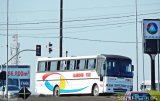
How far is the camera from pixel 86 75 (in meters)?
48.2

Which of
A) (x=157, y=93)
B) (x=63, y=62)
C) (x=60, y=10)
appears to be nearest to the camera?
(x=157, y=93)

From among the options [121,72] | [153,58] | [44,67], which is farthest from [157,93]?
[44,67]

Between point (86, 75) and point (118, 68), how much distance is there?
2685 millimetres

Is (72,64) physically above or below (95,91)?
above

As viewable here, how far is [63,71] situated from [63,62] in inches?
28.7

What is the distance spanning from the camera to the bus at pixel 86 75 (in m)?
47.0

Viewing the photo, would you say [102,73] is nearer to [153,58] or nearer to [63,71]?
[63,71]

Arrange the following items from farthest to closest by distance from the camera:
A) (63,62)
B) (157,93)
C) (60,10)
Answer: (60,10), (63,62), (157,93)

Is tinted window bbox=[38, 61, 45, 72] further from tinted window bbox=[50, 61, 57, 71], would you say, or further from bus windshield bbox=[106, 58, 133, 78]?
bus windshield bbox=[106, 58, 133, 78]

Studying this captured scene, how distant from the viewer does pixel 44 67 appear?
52.4 metres

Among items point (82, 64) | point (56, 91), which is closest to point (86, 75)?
point (82, 64)

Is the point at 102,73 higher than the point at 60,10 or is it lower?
lower

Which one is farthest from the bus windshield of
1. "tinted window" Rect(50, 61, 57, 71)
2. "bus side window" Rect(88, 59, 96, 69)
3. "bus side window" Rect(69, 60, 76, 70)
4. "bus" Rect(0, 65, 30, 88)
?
"bus" Rect(0, 65, 30, 88)

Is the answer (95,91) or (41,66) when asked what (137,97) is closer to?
(95,91)
